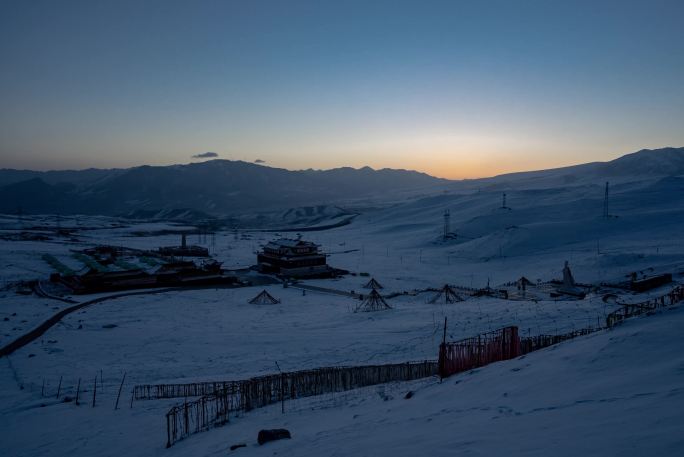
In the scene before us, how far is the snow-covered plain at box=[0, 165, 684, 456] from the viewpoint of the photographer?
6.77m

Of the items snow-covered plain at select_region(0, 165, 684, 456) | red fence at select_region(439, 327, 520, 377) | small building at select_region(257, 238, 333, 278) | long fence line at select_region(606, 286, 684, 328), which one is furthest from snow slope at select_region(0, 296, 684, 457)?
small building at select_region(257, 238, 333, 278)

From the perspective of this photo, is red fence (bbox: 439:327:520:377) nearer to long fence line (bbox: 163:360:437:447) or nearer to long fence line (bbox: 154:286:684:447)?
long fence line (bbox: 154:286:684:447)

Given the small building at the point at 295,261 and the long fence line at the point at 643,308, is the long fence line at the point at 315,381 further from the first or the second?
the small building at the point at 295,261

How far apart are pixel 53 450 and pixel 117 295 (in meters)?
31.0

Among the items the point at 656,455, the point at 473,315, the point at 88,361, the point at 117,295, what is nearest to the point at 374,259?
the point at 117,295

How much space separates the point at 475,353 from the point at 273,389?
649cm

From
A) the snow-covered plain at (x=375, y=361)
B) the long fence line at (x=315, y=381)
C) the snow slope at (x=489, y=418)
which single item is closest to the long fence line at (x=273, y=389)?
the long fence line at (x=315, y=381)

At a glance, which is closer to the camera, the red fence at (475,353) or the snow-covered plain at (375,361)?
the snow-covered plain at (375,361)

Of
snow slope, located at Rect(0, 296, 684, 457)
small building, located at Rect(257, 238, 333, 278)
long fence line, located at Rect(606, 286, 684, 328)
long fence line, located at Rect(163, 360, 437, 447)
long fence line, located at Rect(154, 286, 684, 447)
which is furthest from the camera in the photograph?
small building, located at Rect(257, 238, 333, 278)

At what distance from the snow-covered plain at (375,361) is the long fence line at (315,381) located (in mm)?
808

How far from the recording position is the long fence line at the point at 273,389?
1343cm

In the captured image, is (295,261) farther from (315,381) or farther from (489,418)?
(489,418)

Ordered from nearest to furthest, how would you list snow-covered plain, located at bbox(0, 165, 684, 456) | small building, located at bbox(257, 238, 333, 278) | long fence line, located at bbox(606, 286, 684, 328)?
snow-covered plain, located at bbox(0, 165, 684, 456)
long fence line, located at bbox(606, 286, 684, 328)
small building, located at bbox(257, 238, 333, 278)

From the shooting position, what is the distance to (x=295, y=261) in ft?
183
